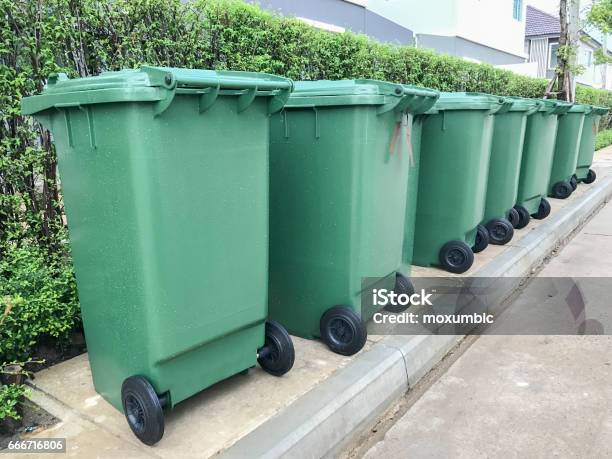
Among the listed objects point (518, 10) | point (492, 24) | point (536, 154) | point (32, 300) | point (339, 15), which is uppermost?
point (518, 10)

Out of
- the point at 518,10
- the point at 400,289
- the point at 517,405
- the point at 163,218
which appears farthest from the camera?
the point at 518,10

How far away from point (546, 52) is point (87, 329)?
112 ft

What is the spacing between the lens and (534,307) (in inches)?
177

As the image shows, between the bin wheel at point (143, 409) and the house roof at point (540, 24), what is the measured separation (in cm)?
3374

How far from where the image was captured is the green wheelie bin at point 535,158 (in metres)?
6.16

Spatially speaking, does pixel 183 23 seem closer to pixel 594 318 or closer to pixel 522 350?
pixel 522 350

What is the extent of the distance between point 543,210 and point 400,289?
3961mm

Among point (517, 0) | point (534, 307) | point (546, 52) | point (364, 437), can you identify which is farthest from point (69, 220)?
point (546, 52)

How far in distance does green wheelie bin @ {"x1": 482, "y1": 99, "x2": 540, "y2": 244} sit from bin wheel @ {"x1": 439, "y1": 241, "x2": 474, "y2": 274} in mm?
1106

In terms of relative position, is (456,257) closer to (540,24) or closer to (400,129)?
(400,129)

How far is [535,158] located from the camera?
20.5 feet

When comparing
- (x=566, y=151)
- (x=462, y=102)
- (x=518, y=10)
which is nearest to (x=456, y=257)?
(x=462, y=102)

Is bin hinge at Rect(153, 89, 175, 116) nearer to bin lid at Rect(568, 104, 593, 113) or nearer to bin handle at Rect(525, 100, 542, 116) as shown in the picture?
bin handle at Rect(525, 100, 542, 116)

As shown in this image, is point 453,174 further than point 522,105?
No
